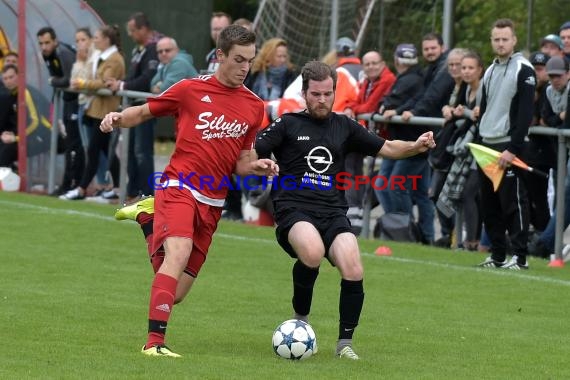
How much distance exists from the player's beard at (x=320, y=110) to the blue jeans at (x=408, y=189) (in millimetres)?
6415

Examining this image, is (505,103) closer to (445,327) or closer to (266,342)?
(445,327)

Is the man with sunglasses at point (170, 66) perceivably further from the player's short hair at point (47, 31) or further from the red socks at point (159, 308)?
the red socks at point (159, 308)

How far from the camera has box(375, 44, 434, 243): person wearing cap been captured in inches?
596

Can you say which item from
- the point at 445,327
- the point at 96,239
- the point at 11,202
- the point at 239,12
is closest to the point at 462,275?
the point at 445,327

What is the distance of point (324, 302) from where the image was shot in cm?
1084

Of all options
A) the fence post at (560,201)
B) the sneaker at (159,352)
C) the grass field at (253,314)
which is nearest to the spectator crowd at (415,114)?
the fence post at (560,201)

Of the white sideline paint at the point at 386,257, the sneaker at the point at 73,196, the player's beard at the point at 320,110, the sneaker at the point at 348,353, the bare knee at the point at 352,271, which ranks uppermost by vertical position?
the player's beard at the point at 320,110

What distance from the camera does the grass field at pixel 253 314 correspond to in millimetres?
A: 7914

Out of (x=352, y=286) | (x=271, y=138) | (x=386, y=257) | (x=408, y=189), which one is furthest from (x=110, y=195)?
(x=352, y=286)

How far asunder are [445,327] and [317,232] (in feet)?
5.53

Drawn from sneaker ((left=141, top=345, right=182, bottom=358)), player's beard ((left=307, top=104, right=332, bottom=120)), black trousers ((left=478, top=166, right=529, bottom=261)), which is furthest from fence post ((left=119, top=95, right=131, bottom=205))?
sneaker ((left=141, top=345, right=182, bottom=358))

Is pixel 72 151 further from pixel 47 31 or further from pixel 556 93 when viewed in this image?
pixel 556 93

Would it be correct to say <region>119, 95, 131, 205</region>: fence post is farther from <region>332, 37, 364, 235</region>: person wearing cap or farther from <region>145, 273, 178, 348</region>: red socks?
<region>145, 273, 178, 348</region>: red socks

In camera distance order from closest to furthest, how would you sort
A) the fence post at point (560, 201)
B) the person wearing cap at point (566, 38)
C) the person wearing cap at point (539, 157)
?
the fence post at point (560, 201), the person wearing cap at point (539, 157), the person wearing cap at point (566, 38)
